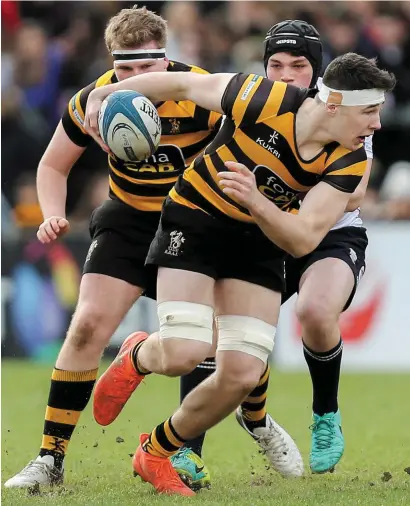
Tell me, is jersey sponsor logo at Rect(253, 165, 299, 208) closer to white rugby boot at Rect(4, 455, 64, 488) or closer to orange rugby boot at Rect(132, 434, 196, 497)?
orange rugby boot at Rect(132, 434, 196, 497)

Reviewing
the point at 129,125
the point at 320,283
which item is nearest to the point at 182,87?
the point at 129,125

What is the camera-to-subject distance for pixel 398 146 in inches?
598

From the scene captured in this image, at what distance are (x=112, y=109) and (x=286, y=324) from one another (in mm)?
7346

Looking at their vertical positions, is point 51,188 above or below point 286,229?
below

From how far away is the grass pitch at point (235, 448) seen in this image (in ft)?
19.5

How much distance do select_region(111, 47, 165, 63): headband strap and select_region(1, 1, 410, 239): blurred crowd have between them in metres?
7.13

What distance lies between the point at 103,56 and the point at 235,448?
7.60 meters

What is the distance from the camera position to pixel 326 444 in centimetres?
685

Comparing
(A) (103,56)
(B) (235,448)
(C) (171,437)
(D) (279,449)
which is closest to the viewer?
(C) (171,437)

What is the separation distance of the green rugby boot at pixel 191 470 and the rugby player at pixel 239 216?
23cm

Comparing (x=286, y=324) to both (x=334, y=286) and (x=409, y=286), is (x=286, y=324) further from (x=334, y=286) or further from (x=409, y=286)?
(x=334, y=286)

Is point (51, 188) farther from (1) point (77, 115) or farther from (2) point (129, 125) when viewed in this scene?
(2) point (129, 125)

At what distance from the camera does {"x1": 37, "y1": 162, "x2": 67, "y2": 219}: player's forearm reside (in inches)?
262

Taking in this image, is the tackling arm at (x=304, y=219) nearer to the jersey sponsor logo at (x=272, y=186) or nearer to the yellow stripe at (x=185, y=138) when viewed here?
the jersey sponsor logo at (x=272, y=186)
